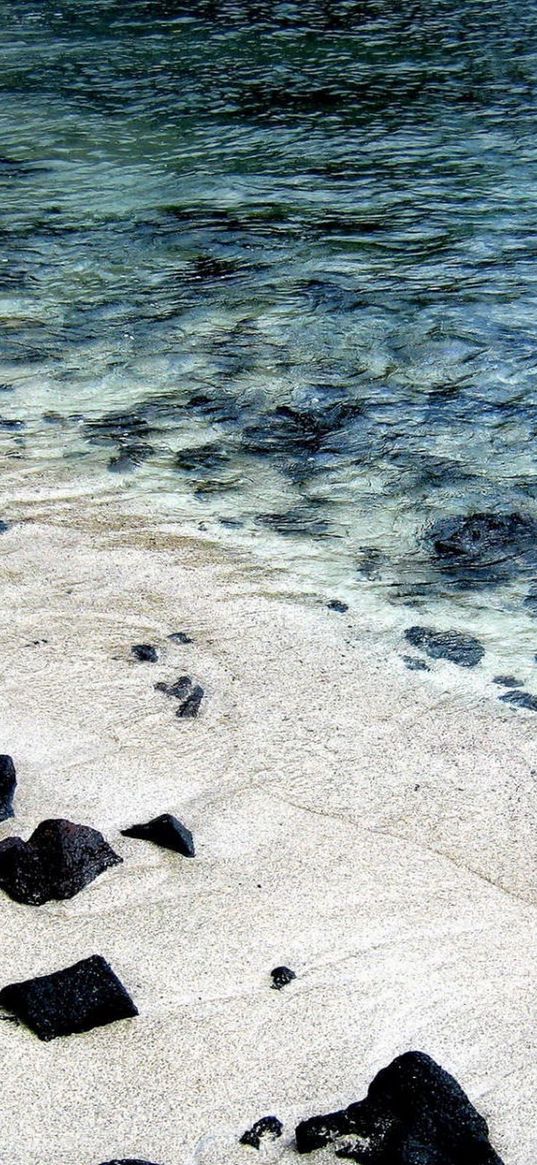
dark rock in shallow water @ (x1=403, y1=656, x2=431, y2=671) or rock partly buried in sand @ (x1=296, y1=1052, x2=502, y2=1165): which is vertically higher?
rock partly buried in sand @ (x1=296, y1=1052, x2=502, y2=1165)

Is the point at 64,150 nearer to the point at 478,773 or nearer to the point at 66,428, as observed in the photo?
the point at 66,428

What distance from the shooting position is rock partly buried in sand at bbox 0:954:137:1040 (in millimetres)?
2482

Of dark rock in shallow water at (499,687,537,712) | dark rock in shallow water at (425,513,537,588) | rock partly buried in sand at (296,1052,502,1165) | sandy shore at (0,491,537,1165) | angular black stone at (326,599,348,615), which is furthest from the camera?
dark rock in shallow water at (425,513,537,588)

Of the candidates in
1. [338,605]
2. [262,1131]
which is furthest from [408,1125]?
[338,605]

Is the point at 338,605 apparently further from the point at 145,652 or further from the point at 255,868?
the point at 255,868

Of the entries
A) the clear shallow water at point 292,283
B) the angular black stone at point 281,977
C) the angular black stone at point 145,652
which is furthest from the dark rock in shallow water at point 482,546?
the angular black stone at point 281,977

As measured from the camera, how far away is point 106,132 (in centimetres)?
1009

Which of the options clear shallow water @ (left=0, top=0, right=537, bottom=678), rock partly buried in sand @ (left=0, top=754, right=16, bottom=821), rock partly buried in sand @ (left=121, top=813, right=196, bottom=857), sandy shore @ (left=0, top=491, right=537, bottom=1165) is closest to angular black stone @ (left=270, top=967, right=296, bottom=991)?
sandy shore @ (left=0, top=491, right=537, bottom=1165)

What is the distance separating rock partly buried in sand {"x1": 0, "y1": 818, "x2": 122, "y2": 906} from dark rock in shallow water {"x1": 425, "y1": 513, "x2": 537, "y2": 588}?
203 cm

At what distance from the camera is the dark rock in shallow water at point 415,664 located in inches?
155

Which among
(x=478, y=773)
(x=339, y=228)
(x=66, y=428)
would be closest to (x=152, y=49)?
(x=339, y=228)

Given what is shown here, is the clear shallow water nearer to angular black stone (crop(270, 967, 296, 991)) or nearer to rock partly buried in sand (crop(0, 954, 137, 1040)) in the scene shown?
angular black stone (crop(270, 967, 296, 991))

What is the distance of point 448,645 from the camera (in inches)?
162

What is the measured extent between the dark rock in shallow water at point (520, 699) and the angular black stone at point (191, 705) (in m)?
0.90
